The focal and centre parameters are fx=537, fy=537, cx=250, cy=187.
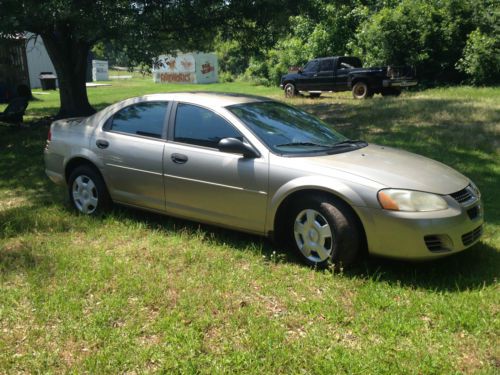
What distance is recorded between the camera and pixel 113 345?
3.37 metres

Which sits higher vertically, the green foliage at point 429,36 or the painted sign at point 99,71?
Result: the green foliage at point 429,36

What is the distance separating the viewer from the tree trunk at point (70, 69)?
12469 millimetres

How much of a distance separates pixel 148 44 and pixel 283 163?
6.23 metres

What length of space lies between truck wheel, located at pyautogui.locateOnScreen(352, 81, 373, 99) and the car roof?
43.9 feet

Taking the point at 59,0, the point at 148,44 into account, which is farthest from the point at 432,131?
the point at 59,0

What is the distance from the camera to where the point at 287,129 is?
505 cm

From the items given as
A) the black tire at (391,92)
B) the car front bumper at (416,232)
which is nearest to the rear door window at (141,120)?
the car front bumper at (416,232)

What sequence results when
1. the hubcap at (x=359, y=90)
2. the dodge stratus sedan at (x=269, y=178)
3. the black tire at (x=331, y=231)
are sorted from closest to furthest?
1. the dodge stratus sedan at (x=269, y=178)
2. the black tire at (x=331, y=231)
3. the hubcap at (x=359, y=90)

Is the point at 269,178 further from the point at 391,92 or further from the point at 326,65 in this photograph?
the point at 326,65

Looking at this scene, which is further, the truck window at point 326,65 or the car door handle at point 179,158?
the truck window at point 326,65

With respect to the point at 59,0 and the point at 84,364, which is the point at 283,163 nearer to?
the point at 84,364

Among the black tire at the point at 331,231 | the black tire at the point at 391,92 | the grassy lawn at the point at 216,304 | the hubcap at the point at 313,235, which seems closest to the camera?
the grassy lawn at the point at 216,304

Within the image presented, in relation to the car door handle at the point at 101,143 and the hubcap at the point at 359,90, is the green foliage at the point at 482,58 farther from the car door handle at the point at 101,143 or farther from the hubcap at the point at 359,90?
the car door handle at the point at 101,143

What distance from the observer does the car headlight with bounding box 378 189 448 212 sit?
4.00 m
